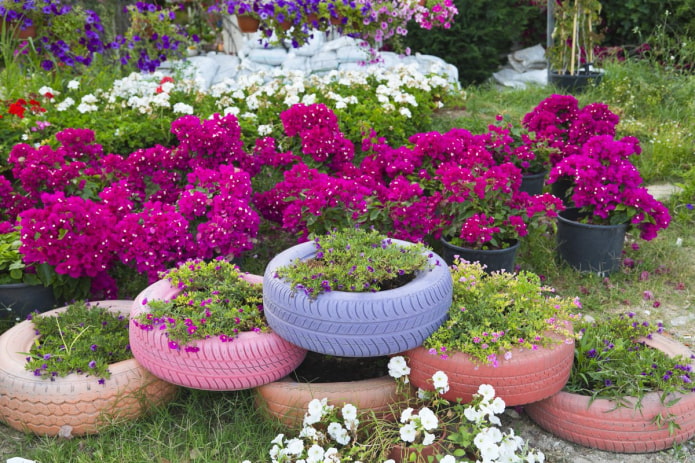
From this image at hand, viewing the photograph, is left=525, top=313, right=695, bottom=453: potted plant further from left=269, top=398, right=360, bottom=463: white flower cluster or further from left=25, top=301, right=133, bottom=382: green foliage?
left=25, top=301, right=133, bottom=382: green foliage

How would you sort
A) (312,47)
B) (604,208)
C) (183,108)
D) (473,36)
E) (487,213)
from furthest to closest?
(473,36), (312,47), (183,108), (604,208), (487,213)

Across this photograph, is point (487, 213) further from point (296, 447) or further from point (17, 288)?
point (17, 288)

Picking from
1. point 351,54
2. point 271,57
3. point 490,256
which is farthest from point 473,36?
point 490,256

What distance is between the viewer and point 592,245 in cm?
390

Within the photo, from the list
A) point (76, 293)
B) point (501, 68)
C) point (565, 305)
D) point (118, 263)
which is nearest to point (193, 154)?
point (118, 263)

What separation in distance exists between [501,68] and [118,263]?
7831 mm

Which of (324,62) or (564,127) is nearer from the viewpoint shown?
(564,127)

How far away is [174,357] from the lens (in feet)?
8.27

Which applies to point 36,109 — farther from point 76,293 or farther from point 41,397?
point 41,397

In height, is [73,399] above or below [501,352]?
below

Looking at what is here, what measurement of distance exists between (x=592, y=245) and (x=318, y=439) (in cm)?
228

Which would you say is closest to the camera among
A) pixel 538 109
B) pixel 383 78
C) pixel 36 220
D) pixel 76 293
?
pixel 36 220

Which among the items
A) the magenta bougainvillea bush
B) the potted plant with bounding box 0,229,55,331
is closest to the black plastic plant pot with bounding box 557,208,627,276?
the magenta bougainvillea bush

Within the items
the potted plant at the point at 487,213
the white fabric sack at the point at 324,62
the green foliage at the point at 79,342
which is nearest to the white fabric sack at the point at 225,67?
the white fabric sack at the point at 324,62
